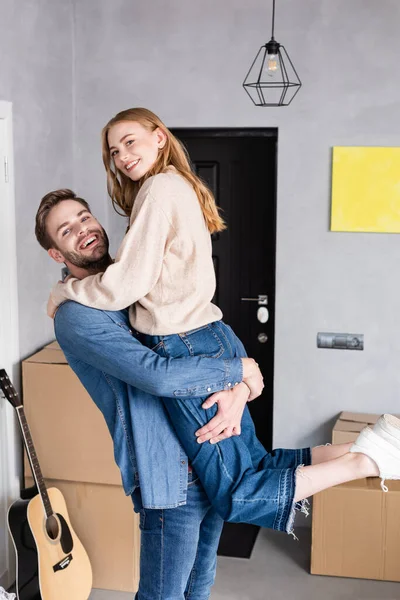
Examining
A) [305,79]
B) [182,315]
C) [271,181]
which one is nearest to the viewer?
[182,315]

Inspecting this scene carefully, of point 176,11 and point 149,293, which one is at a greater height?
point 176,11

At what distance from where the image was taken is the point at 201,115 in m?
3.99

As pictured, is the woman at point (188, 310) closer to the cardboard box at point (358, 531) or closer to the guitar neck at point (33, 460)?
the guitar neck at point (33, 460)

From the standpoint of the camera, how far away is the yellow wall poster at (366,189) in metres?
3.81

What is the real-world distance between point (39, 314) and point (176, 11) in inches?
65.8

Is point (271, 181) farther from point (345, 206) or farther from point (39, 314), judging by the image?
point (39, 314)

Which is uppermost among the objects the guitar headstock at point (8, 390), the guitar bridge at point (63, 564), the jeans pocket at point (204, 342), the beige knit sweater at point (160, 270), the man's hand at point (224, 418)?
the beige knit sweater at point (160, 270)

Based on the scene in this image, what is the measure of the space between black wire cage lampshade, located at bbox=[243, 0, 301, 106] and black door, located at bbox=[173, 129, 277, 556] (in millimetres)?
287

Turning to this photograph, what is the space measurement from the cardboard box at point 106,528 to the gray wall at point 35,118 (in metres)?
0.70

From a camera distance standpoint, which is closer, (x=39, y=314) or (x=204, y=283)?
(x=204, y=283)

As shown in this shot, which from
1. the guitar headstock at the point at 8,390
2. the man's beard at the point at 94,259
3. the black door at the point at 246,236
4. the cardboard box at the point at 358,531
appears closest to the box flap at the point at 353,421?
the cardboard box at the point at 358,531

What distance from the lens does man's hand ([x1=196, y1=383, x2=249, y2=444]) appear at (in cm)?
198

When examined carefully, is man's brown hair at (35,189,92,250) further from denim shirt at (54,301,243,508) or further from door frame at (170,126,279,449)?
door frame at (170,126,279,449)

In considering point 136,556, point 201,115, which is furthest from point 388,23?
point 136,556
